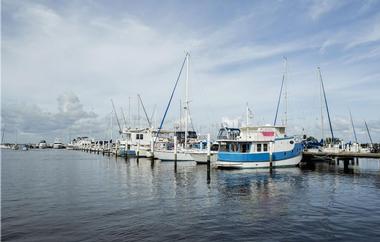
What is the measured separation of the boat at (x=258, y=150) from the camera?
155ft

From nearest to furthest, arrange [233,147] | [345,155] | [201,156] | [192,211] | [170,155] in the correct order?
[192,211] < [345,155] < [233,147] < [201,156] < [170,155]

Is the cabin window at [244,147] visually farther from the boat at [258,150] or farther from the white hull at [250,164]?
the white hull at [250,164]

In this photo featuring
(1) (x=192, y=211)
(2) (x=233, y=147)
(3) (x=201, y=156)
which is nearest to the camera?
(1) (x=192, y=211)

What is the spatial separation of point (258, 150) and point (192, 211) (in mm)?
27751

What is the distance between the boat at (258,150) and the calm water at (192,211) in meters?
12.0

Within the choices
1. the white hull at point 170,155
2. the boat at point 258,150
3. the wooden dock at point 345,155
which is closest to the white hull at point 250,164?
the boat at point 258,150

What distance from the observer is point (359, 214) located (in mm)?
20828

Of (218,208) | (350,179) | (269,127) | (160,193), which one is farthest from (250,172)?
(218,208)

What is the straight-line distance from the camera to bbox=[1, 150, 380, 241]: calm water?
16.7 m

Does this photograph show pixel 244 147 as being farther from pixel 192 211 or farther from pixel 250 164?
pixel 192 211

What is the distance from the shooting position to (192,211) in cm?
2166

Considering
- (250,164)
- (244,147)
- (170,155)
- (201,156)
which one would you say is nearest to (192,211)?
(250,164)

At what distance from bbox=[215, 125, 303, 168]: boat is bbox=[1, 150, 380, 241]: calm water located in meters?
12.0

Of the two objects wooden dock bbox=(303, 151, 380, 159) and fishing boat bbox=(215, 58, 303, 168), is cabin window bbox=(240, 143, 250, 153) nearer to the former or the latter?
fishing boat bbox=(215, 58, 303, 168)
